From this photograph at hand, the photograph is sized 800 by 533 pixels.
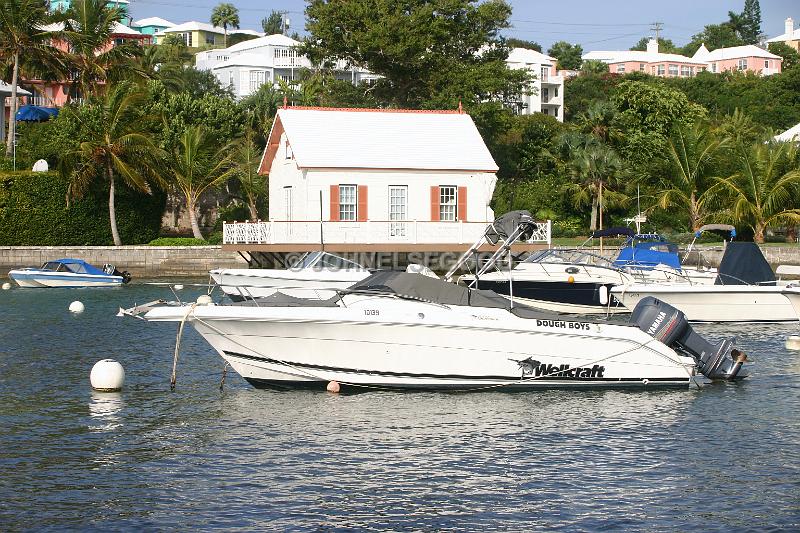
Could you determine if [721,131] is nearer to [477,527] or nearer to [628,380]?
[628,380]

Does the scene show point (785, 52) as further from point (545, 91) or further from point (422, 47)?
point (422, 47)

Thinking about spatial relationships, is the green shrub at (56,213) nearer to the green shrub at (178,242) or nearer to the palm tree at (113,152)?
the palm tree at (113,152)

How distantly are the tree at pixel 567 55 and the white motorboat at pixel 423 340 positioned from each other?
12804 cm

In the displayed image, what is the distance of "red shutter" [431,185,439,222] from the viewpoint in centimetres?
4528

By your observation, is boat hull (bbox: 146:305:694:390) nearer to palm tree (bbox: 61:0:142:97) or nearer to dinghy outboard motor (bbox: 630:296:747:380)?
dinghy outboard motor (bbox: 630:296:747:380)

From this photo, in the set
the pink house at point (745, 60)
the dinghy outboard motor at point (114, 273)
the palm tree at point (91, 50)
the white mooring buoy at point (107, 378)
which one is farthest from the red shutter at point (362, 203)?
the pink house at point (745, 60)

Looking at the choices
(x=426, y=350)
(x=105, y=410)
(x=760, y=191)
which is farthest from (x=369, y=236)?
(x=105, y=410)

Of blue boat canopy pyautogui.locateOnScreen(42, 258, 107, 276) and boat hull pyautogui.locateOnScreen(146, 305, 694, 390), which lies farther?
blue boat canopy pyautogui.locateOnScreen(42, 258, 107, 276)

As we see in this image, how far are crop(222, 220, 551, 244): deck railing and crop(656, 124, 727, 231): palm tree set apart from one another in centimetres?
1290

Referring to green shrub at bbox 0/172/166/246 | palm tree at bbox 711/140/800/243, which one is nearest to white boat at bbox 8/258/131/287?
green shrub at bbox 0/172/166/246

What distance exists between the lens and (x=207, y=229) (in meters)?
60.8

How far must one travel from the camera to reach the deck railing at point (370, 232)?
4375cm

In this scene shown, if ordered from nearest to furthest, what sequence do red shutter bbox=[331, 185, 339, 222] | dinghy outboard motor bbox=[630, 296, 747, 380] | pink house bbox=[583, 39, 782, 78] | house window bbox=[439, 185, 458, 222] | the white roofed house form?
dinghy outboard motor bbox=[630, 296, 747, 380]
the white roofed house
red shutter bbox=[331, 185, 339, 222]
house window bbox=[439, 185, 458, 222]
pink house bbox=[583, 39, 782, 78]

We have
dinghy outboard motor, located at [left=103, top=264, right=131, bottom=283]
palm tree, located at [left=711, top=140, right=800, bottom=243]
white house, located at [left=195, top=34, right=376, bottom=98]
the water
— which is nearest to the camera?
the water
